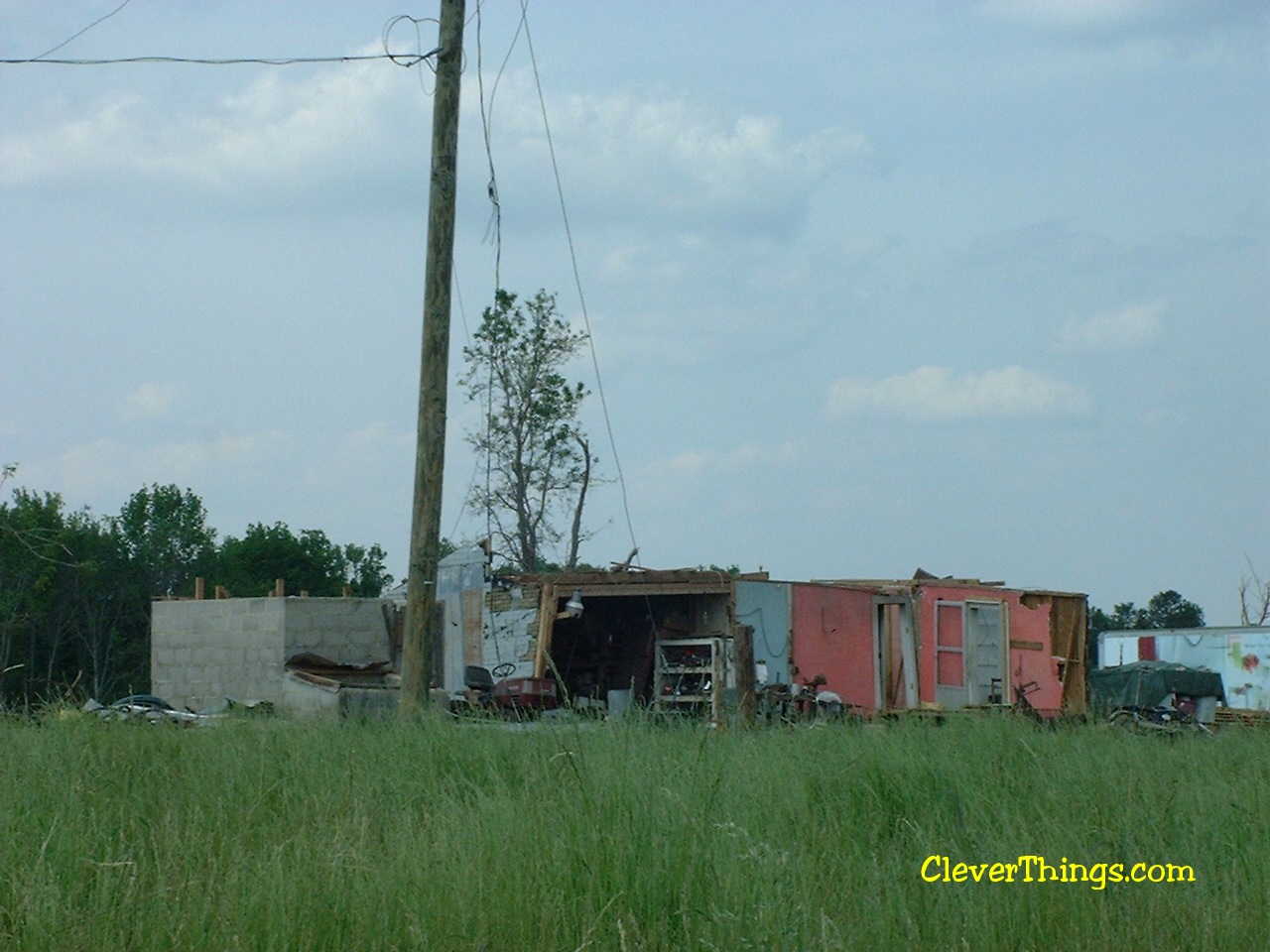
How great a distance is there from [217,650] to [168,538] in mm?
32918

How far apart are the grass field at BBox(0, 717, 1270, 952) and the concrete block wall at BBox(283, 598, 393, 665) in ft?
40.4

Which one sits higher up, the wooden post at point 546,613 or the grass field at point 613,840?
the wooden post at point 546,613

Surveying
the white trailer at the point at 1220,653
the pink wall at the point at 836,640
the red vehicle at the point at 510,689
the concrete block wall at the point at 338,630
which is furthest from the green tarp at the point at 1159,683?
the concrete block wall at the point at 338,630

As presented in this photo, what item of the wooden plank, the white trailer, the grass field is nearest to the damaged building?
the wooden plank

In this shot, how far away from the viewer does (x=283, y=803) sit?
718 cm

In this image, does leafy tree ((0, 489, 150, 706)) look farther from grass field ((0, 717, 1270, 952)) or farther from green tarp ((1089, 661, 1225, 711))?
grass field ((0, 717, 1270, 952))

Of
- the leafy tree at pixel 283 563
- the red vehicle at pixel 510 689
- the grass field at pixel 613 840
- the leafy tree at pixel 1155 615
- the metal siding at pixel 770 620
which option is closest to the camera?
the grass field at pixel 613 840

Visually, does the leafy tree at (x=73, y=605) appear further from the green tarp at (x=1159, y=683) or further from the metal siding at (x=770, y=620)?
the green tarp at (x=1159, y=683)

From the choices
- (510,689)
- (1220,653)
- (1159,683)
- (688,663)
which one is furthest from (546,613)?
(1220,653)

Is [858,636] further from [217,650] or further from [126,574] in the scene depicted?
[126,574]

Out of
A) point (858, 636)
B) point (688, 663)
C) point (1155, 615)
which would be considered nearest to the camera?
point (688, 663)

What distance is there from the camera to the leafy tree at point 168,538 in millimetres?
49062

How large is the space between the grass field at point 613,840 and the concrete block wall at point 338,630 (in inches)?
485

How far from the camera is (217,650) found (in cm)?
2245
